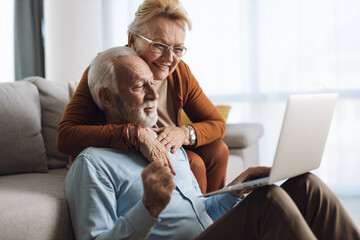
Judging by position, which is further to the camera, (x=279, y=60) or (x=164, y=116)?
(x=279, y=60)

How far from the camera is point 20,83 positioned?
234cm

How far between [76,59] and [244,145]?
93.4 inches

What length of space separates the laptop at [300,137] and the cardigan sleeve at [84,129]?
422 millimetres

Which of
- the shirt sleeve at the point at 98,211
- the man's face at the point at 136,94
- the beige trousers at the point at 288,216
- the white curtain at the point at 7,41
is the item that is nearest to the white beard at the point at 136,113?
the man's face at the point at 136,94

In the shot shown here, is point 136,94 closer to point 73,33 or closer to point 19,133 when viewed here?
point 19,133

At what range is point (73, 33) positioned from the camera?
14.9 feet

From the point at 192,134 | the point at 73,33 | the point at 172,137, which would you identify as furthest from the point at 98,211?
the point at 73,33

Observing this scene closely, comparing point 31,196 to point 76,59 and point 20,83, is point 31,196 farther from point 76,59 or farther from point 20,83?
point 76,59

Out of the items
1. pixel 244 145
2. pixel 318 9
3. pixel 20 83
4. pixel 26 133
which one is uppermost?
pixel 318 9

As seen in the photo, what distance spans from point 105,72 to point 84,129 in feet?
0.74

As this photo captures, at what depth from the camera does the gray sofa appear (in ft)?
4.74

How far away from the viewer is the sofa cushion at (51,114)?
7.67 ft

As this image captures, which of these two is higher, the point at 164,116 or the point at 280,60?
the point at 280,60

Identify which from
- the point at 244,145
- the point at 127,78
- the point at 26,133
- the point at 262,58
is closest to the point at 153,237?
the point at 127,78
